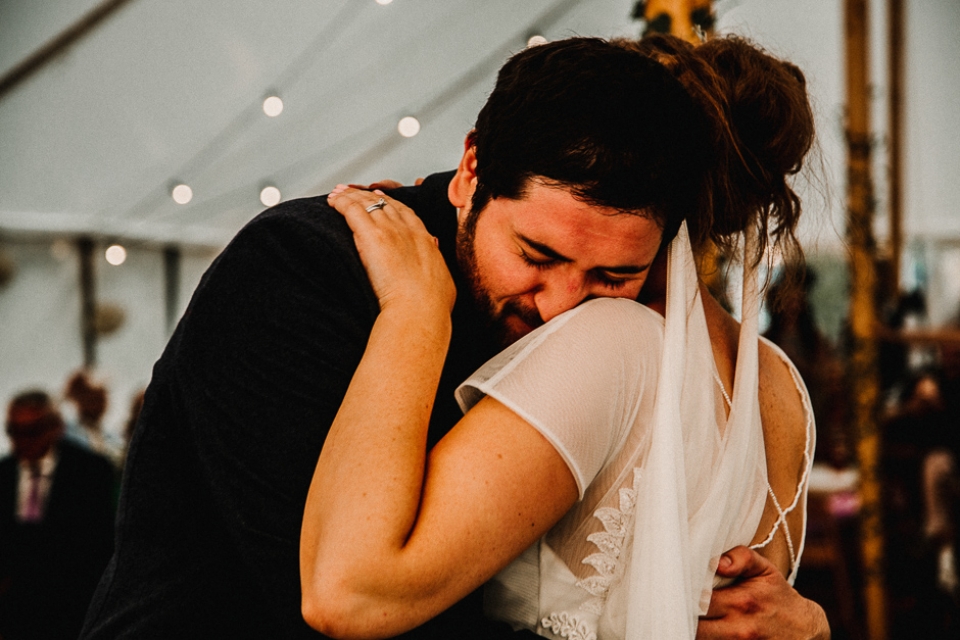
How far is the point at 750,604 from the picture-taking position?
1314 millimetres

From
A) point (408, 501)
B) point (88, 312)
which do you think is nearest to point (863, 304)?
point (408, 501)

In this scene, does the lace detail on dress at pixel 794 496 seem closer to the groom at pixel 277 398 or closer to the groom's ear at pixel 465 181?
the groom at pixel 277 398

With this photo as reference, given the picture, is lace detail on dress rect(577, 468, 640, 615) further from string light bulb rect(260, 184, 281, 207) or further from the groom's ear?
string light bulb rect(260, 184, 281, 207)

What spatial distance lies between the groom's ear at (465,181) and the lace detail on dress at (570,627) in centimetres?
66

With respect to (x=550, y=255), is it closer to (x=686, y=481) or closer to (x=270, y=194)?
(x=686, y=481)

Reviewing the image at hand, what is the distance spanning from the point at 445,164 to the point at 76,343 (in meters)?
3.61

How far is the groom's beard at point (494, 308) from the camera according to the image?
131 cm

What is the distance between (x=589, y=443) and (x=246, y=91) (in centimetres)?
439

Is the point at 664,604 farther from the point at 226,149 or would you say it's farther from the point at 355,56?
the point at 226,149

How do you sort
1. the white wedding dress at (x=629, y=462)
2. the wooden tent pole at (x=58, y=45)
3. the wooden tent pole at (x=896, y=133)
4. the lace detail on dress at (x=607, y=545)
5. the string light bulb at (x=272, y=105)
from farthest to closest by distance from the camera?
the wooden tent pole at (x=896, y=133)
the string light bulb at (x=272, y=105)
the wooden tent pole at (x=58, y=45)
the lace detail on dress at (x=607, y=545)
the white wedding dress at (x=629, y=462)

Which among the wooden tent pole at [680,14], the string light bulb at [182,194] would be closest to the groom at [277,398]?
the wooden tent pole at [680,14]

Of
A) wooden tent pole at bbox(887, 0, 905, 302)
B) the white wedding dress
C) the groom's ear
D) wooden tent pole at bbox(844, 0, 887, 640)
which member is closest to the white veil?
the white wedding dress

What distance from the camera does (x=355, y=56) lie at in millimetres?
4766

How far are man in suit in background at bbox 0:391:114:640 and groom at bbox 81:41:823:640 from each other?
3588 millimetres
